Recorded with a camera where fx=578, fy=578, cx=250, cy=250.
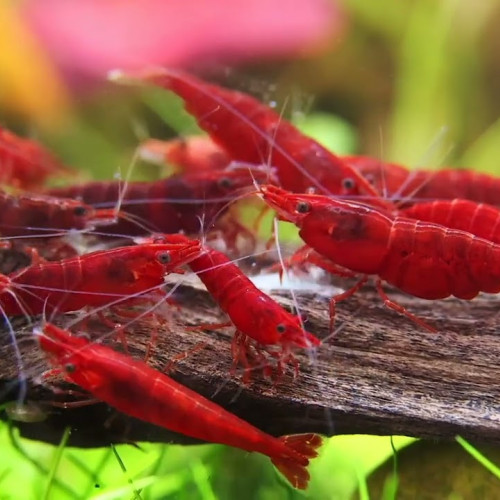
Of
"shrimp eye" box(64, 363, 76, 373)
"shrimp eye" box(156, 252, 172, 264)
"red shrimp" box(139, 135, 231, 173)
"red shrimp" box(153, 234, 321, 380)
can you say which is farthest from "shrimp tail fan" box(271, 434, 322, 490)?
"red shrimp" box(139, 135, 231, 173)

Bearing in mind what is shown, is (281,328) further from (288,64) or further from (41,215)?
(288,64)

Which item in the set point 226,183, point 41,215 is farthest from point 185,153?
point 41,215

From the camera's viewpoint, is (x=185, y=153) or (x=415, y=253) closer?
(x=415, y=253)

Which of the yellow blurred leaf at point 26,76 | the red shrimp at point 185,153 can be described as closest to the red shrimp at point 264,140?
the red shrimp at point 185,153

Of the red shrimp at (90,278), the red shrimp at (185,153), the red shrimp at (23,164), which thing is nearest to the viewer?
the red shrimp at (90,278)

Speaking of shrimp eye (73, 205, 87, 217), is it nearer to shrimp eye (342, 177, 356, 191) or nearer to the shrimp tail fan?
shrimp eye (342, 177, 356, 191)

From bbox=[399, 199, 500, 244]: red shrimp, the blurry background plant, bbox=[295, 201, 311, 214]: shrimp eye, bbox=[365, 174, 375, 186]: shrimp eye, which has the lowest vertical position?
bbox=[295, 201, 311, 214]: shrimp eye

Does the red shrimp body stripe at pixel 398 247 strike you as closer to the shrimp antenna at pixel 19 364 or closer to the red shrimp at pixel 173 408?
the red shrimp at pixel 173 408

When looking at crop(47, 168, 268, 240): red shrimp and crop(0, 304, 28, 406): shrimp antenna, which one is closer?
crop(0, 304, 28, 406): shrimp antenna
